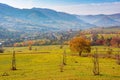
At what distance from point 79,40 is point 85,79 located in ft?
301

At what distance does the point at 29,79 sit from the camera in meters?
50.2

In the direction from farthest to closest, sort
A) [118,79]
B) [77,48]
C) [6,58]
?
Answer: [77,48]
[6,58]
[118,79]

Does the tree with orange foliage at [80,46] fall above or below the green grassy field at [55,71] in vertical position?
above

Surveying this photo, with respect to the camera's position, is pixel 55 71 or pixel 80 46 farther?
pixel 80 46

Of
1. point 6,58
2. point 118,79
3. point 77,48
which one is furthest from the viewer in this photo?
point 77,48

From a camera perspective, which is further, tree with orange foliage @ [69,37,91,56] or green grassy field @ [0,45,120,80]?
tree with orange foliage @ [69,37,91,56]

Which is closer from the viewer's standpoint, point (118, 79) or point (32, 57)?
point (118, 79)

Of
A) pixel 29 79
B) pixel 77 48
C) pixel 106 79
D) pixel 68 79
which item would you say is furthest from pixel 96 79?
pixel 77 48

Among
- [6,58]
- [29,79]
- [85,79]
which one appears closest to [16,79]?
[29,79]

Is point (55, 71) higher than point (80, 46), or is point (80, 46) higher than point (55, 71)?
point (80, 46)

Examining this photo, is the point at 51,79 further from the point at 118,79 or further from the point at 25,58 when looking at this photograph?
the point at 25,58

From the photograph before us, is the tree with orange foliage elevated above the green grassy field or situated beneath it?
elevated above

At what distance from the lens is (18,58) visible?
114 metres

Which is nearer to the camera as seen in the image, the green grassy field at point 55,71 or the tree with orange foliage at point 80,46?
the green grassy field at point 55,71
